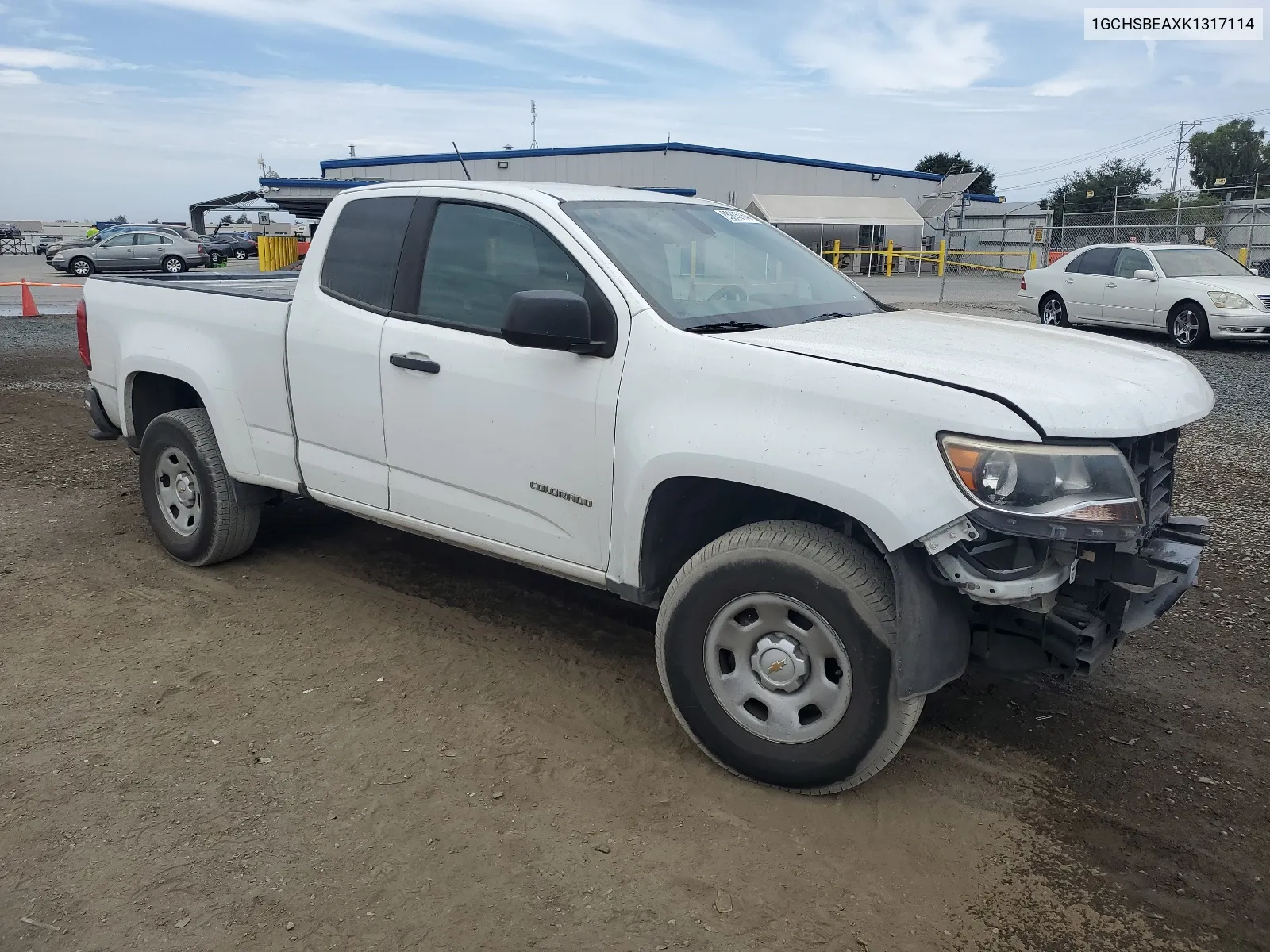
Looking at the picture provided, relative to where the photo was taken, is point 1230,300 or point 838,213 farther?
point 838,213

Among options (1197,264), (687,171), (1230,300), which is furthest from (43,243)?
(1230,300)

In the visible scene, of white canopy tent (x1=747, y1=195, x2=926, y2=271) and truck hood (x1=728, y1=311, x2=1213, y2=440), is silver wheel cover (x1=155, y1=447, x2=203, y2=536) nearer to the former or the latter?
truck hood (x1=728, y1=311, x2=1213, y2=440)

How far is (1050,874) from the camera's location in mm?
2846

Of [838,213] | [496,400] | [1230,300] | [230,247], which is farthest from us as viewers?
[230,247]

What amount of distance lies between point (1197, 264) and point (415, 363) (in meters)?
14.0

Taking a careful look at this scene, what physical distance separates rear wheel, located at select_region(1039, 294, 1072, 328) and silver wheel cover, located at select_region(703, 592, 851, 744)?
47.8 feet

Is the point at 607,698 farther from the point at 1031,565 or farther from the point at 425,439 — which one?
the point at 1031,565

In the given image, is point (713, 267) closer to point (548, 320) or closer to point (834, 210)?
point (548, 320)

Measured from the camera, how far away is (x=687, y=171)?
4456 cm

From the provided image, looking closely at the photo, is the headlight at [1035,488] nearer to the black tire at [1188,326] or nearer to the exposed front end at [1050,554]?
the exposed front end at [1050,554]

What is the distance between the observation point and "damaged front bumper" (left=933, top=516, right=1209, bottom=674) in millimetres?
2785

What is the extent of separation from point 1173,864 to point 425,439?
292 cm

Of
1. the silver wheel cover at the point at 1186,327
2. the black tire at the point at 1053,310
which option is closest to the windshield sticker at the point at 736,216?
the silver wheel cover at the point at 1186,327

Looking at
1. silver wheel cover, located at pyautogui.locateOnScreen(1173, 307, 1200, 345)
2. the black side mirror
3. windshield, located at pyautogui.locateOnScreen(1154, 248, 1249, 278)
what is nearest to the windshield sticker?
the black side mirror
